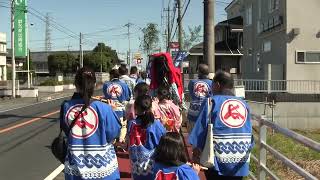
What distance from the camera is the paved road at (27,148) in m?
11.0

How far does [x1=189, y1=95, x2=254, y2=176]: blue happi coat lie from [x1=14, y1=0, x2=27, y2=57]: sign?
156ft

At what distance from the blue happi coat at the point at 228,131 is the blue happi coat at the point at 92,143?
89cm

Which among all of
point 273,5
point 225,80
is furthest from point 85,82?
point 273,5

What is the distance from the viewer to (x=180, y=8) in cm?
3603

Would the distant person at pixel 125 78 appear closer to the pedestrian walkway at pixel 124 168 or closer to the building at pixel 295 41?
the pedestrian walkway at pixel 124 168

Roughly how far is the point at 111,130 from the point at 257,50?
119 ft

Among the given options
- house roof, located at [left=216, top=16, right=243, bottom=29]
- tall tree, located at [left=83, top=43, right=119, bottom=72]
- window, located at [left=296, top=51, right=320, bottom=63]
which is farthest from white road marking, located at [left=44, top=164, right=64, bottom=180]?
→ tall tree, located at [left=83, top=43, right=119, bottom=72]

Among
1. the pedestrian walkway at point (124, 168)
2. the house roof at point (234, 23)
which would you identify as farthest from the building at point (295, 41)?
the pedestrian walkway at point (124, 168)

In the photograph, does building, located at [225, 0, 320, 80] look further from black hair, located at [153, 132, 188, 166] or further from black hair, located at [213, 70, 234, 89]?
black hair, located at [153, 132, 188, 166]

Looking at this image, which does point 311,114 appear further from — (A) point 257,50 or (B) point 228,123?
(B) point 228,123

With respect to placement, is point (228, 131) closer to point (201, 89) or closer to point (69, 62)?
point (201, 89)

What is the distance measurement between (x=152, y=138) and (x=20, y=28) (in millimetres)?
48266

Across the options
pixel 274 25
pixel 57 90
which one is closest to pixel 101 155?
pixel 274 25

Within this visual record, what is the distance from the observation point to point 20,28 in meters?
52.3
